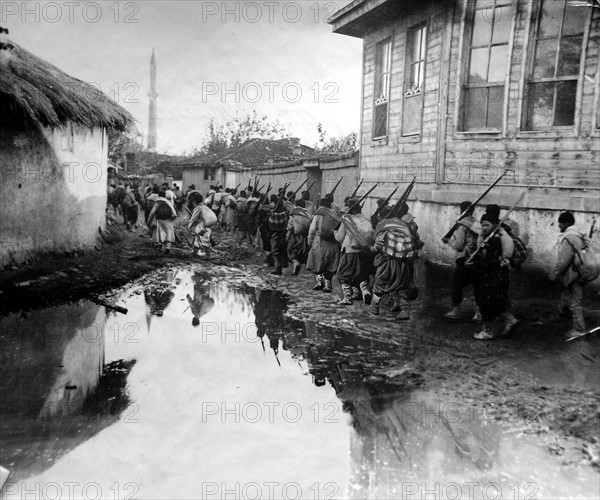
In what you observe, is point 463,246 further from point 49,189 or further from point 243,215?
point 243,215

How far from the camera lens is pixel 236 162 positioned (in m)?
31.3

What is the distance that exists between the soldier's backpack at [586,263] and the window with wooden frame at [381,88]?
6.16 m

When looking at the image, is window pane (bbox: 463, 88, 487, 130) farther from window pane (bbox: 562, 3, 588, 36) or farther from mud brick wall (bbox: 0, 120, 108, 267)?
mud brick wall (bbox: 0, 120, 108, 267)

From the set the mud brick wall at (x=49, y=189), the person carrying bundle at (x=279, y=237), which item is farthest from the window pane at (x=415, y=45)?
the mud brick wall at (x=49, y=189)

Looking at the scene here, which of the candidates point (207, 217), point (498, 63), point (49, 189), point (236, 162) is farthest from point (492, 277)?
point (236, 162)

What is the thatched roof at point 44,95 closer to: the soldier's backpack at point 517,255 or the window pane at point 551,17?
the soldier's backpack at point 517,255

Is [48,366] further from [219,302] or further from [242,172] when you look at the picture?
[242,172]

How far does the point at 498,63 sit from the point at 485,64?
254 mm

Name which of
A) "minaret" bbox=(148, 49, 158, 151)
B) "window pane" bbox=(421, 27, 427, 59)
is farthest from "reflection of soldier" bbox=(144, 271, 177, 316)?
"minaret" bbox=(148, 49, 158, 151)

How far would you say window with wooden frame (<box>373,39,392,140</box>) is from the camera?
11742 mm

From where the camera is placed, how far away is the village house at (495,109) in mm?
7758

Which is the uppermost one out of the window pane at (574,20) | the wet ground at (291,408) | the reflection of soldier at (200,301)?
the window pane at (574,20)

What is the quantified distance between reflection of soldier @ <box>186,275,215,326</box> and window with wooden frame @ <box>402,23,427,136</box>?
5.03 m

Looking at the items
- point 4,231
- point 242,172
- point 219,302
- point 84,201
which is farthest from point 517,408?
point 242,172
